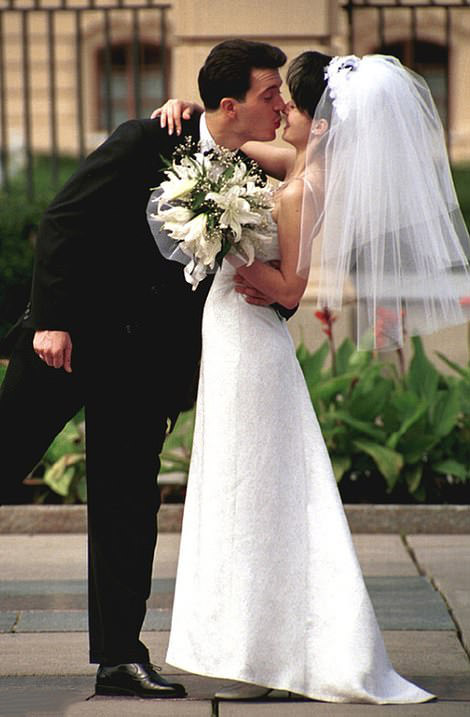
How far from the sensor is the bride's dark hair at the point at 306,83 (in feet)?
13.1

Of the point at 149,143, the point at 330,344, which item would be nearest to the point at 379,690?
the point at 149,143

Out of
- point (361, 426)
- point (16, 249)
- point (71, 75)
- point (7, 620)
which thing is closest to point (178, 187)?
point (7, 620)

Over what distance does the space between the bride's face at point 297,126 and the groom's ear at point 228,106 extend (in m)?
0.15

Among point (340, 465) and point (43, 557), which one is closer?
point (43, 557)

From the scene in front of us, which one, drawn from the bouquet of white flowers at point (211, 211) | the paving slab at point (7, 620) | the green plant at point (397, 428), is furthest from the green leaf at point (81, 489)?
the bouquet of white flowers at point (211, 211)

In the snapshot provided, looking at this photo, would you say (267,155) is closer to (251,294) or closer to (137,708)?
(251,294)

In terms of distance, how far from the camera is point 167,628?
4.96 metres

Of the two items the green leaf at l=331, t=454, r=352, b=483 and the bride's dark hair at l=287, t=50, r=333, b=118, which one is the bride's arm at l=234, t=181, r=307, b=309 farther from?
the green leaf at l=331, t=454, r=352, b=483

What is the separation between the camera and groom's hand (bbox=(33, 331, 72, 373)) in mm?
4027

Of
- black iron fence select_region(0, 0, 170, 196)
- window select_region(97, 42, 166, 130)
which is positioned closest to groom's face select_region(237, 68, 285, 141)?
window select_region(97, 42, 166, 130)

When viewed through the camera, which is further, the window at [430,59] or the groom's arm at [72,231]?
the window at [430,59]

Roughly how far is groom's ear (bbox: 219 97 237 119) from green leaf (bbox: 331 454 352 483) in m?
2.75

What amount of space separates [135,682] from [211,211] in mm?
1412

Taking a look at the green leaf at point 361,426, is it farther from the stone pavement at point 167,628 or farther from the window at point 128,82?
the window at point 128,82
